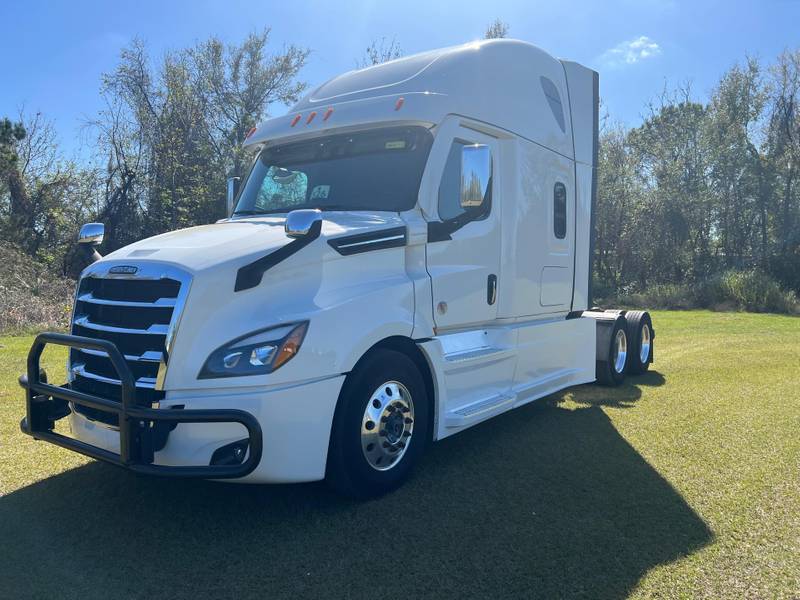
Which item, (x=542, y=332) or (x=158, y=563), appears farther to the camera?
(x=542, y=332)

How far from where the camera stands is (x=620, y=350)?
28.8ft

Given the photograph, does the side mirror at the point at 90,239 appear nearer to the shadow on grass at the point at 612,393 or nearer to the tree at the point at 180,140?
the shadow on grass at the point at 612,393

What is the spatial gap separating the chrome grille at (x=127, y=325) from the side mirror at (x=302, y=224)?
68 cm

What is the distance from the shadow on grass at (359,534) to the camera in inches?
125

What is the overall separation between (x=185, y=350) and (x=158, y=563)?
3.77 feet

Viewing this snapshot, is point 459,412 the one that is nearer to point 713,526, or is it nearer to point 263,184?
point 713,526

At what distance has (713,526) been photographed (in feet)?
12.6

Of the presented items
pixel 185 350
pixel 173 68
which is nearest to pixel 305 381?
pixel 185 350

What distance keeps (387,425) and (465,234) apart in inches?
68.2

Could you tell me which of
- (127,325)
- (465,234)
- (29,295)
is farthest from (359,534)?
(29,295)

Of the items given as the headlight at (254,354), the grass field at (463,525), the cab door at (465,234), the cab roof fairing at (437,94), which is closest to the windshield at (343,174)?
the cab roof fairing at (437,94)

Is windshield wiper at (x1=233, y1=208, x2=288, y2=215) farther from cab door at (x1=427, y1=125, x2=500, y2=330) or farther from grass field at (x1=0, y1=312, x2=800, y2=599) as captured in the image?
grass field at (x1=0, y1=312, x2=800, y2=599)

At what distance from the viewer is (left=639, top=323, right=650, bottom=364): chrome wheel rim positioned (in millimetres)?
9034

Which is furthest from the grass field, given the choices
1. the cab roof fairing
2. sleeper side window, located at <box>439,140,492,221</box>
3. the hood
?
the cab roof fairing
